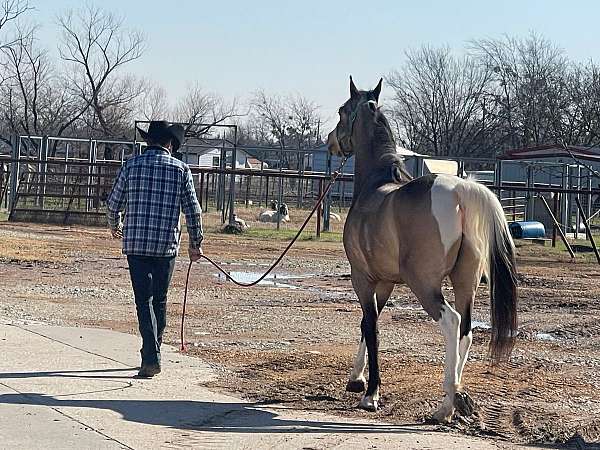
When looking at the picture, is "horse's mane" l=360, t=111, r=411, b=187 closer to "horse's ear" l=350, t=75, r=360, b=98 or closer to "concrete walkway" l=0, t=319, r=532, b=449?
"horse's ear" l=350, t=75, r=360, b=98

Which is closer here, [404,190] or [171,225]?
[404,190]

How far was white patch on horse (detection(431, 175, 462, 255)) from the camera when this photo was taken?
7625 millimetres

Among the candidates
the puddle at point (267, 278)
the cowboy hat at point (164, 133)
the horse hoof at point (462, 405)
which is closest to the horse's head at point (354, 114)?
the cowboy hat at point (164, 133)

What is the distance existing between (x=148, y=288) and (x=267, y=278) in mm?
9759

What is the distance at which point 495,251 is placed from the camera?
7.78 m

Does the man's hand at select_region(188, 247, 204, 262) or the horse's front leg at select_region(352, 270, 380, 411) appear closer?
the horse's front leg at select_region(352, 270, 380, 411)

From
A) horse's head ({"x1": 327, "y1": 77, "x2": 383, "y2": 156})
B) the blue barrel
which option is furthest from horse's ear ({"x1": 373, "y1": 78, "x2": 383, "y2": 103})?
the blue barrel

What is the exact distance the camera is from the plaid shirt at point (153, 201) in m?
9.01

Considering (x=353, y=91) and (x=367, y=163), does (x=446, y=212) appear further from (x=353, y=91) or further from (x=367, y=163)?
(x=353, y=91)

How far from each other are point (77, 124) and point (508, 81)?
27077 millimetres

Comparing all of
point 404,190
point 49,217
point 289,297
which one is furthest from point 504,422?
point 49,217

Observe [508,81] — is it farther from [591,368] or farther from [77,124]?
[591,368]

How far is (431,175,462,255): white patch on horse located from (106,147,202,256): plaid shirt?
2348 mm

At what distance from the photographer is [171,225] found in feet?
29.9
